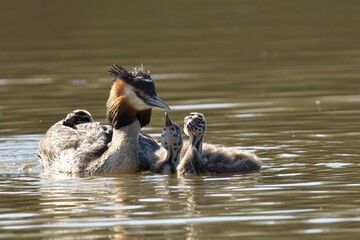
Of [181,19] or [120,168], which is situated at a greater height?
[181,19]

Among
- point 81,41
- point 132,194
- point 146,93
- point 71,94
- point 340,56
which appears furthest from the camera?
point 81,41

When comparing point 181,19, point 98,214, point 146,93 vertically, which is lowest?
point 98,214

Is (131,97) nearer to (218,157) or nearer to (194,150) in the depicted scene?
(194,150)

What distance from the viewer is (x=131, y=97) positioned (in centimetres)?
1528

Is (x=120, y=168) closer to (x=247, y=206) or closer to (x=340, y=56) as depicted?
(x=247, y=206)

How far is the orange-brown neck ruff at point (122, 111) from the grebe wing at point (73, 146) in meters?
0.45

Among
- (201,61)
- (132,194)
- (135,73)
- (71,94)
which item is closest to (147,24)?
(201,61)

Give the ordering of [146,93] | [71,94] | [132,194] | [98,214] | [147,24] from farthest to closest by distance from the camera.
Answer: [147,24], [71,94], [146,93], [132,194], [98,214]

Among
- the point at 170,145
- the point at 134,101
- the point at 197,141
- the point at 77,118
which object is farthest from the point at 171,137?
the point at 77,118

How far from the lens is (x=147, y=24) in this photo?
102 ft

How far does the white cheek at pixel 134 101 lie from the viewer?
49.9 feet

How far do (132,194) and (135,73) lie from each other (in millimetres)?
2439

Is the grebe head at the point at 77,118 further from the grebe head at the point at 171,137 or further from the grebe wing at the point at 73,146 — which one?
the grebe head at the point at 171,137

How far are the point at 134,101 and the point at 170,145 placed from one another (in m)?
0.81
